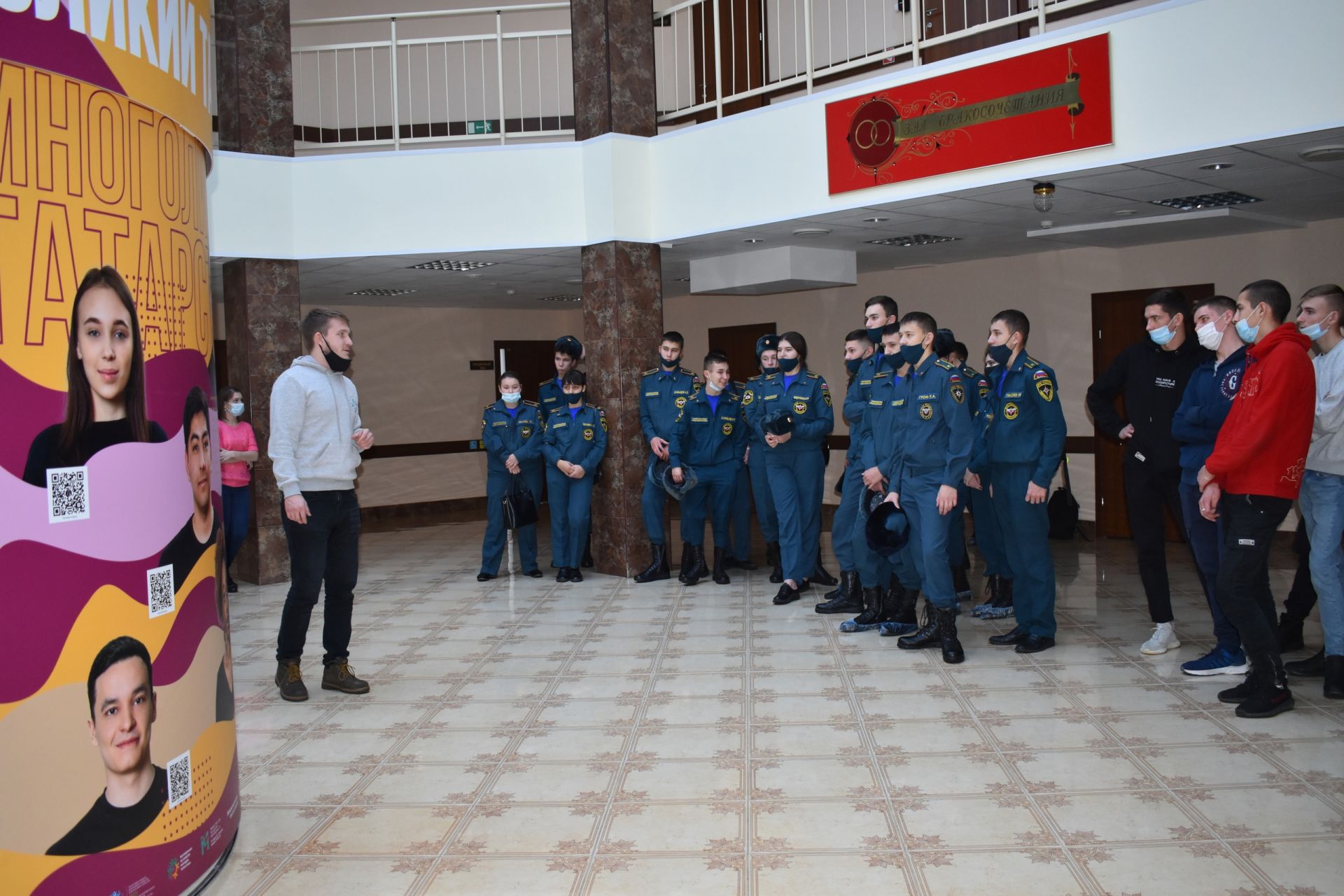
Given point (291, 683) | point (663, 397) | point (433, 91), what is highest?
point (433, 91)

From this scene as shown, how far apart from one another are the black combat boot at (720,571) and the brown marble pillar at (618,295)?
638 millimetres

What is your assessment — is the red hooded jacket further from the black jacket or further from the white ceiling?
the white ceiling

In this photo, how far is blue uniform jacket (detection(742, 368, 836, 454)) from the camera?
22.1 feet

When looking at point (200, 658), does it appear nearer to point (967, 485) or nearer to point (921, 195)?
point (967, 485)

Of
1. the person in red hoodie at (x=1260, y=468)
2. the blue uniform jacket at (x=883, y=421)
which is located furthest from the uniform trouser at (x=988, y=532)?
the person in red hoodie at (x=1260, y=468)

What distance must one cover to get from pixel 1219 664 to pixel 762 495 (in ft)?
11.5

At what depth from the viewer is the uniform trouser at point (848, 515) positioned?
255 inches

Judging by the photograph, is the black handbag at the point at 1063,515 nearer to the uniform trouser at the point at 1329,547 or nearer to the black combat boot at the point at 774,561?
the black combat boot at the point at 774,561

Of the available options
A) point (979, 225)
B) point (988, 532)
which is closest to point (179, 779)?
point (988, 532)

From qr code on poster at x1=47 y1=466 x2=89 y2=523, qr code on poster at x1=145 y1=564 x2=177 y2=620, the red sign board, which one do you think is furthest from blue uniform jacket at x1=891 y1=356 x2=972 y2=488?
qr code on poster at x1=47 y1=466 x2=89 y2=523

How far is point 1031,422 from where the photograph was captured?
527 cm

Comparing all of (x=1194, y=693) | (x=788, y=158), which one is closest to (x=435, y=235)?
(x=788, y=158)

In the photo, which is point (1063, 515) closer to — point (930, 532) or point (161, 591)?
point (930, 532)

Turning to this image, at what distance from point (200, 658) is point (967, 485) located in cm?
467
